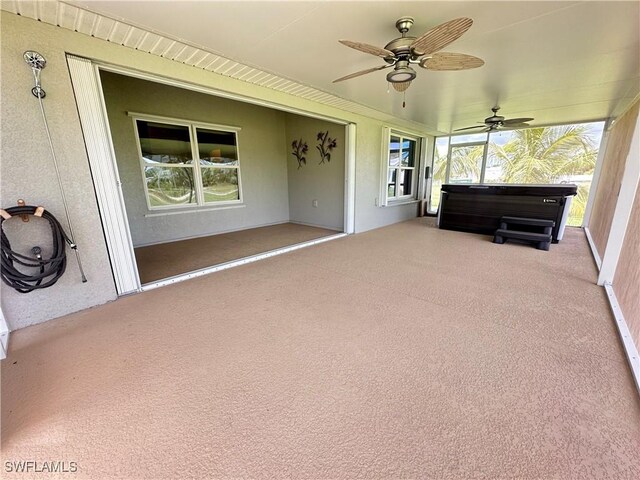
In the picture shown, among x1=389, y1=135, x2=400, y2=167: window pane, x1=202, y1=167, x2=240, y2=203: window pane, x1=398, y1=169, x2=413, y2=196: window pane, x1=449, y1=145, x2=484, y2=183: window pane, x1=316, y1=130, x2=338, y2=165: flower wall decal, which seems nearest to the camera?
x1=202, y1=167, x2=240, y2=203: window pane

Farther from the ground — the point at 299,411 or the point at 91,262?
the point at 91,262

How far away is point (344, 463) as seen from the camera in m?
1.13

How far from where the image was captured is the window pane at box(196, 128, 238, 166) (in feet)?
16.6

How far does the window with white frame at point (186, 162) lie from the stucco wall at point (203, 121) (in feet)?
0.39

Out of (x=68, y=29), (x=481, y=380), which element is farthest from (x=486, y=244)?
(x=68, y=29)

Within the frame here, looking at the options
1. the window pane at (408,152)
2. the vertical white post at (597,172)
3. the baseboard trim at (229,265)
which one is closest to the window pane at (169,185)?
the baseboard trim at (229,265)

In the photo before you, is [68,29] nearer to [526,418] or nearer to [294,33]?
[294,33]

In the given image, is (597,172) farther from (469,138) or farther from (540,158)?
(469,138)

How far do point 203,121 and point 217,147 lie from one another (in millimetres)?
512

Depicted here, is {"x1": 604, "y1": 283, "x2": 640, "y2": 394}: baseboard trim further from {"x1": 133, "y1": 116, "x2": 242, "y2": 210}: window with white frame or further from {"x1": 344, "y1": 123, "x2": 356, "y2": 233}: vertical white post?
{"x1": 133, "y1": 116, "x2": 242, "y2": 210}: window with white frame

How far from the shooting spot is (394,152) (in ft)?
20.8

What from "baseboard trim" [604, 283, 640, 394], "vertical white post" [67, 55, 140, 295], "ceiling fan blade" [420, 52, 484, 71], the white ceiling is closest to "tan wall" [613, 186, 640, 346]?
"baseboard trim" [604, 283, 640, 394]

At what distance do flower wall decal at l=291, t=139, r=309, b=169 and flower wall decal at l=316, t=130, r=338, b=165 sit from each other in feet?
1.27

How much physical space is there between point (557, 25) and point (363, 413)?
3.25m
